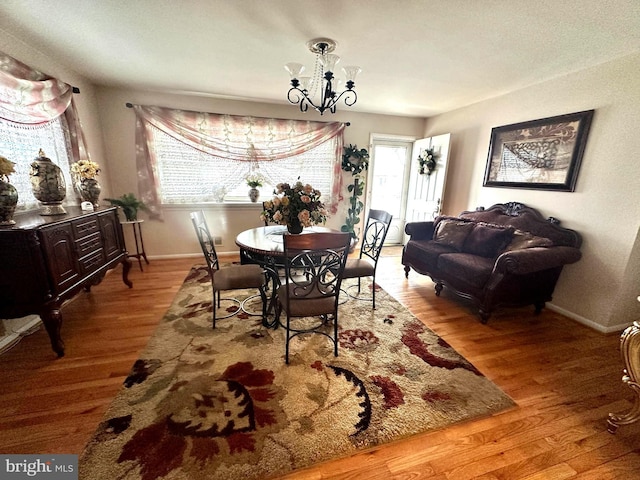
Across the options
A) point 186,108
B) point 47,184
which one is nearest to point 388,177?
point 186,108

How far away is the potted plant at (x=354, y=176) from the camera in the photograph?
4.36m

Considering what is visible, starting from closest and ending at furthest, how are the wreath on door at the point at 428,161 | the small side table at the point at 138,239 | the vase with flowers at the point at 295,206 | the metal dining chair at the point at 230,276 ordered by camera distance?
the metal dining chair at the point at 230,276 → the vase with flowers at the point at 295,206 → the small side table at the point at 138,239 → the wreath on door at the point at 428,161

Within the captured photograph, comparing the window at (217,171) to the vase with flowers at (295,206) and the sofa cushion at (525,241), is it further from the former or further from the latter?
the sofa cushion at (525,241)

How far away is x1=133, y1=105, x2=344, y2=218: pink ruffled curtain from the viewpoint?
355 centimetres

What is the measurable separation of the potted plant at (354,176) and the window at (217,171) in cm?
26

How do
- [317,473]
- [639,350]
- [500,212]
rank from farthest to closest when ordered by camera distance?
[500,212]
[639,350]
[317,473]

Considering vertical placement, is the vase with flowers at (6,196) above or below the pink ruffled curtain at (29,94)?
below

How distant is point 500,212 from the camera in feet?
10.3

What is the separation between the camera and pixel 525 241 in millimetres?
2604

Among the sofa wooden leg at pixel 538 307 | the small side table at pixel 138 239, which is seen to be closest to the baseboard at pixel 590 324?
the sofa wooden leg at pixel 538 307

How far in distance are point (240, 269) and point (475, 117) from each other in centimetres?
376

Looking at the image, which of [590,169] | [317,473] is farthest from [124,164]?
[590,169]

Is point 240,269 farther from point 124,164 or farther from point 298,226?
point 124,164

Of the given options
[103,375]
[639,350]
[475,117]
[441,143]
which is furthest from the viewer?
[441,143]
